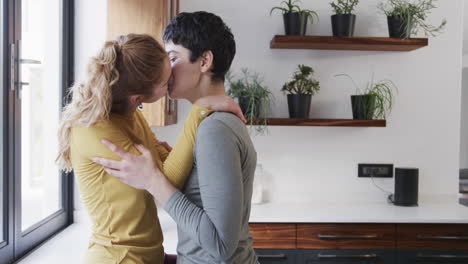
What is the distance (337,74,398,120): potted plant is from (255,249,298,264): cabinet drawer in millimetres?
1004

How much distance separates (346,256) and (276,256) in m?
0.40

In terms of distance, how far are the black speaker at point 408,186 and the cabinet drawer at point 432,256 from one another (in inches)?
14.4

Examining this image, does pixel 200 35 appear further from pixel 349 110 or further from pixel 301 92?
pixel 349 110

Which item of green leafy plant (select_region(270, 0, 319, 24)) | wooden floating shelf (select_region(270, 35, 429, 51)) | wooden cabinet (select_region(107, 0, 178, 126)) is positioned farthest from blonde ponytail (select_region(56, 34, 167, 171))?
green leafy plant (select_region(270, 0, 319, 24))

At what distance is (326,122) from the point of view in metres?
2.81

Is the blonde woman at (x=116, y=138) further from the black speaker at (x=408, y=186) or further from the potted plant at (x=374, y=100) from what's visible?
the black speaker at (x=408, y=186)

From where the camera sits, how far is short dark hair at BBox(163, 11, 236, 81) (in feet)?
3.79

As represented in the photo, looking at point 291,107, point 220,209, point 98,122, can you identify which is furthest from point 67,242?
point 291,107

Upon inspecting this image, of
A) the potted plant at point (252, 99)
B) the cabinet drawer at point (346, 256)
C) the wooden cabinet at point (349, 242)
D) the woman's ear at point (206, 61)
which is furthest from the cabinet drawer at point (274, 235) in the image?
the woman's ear at point (206, 61)

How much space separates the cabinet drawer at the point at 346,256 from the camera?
98.7 inches

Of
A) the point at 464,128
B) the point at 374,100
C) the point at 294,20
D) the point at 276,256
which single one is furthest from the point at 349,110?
the point at 464,128

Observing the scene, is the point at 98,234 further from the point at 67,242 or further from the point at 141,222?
the point at 67,242

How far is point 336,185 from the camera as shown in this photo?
3053mm

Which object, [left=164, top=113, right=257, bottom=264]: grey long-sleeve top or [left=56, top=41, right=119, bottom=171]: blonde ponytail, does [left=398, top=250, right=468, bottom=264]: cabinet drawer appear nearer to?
[left=164, top=113, right=257, bottom=264]: grey long-sleeve top
